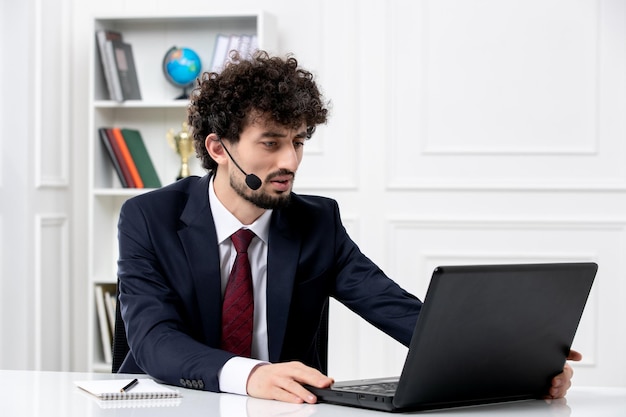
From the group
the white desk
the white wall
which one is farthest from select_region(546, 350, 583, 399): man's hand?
the white wall

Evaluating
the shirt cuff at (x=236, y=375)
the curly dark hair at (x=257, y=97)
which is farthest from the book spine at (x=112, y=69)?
the shirt cuff at (x=236, y=375)

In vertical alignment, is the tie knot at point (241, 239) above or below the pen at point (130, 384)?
above

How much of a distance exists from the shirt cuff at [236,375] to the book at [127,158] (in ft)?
9.12

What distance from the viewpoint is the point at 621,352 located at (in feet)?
13.4

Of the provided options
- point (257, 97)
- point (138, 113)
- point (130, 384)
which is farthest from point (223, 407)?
point (138, 113)

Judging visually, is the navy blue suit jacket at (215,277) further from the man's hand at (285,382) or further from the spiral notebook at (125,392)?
the man's hand at (285,382)

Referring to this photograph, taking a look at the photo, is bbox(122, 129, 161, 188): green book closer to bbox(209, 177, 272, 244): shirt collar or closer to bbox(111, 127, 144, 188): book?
bbox(111, 127, 144, 188): book

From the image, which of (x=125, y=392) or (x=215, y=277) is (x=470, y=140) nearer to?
(x=215, y=277)

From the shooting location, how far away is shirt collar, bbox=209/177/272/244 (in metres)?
2.14

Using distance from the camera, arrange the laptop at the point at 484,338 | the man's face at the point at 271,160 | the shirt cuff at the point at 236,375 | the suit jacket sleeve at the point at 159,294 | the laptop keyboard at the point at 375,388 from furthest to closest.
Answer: the man's face at the point at 271,160 < the suit jacket sleeve at the point at 159,294 < the shirt cuff at the point at 236,375 < the laptop keyboard at the point at 375,388 < the laptop at the point at 484,338

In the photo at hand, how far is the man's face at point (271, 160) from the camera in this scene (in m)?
2.10

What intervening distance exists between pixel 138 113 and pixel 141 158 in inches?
9.9

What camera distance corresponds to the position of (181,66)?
14.0 ft

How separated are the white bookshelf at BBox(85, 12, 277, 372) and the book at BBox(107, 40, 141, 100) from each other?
6cm
